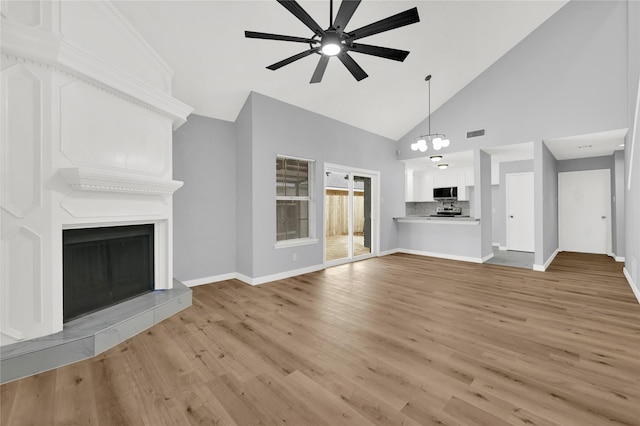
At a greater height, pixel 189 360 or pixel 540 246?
pixel 540 246

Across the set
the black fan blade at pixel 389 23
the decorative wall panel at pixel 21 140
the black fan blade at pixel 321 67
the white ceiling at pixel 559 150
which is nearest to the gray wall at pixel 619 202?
the white ceiling at pixel 559 150

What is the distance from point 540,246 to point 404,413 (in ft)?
17.3

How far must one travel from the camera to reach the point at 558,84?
494cm

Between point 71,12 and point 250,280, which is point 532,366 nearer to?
point 250,280

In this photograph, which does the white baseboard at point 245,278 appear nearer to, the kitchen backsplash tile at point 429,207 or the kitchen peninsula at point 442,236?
the kitchen peninsula at point 442,236

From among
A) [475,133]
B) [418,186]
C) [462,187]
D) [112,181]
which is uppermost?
[475,133]

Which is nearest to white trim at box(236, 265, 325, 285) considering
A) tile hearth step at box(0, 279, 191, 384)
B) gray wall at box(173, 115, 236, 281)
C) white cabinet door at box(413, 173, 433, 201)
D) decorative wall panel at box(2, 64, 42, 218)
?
gray wall at box(173, 115, 236, 281)

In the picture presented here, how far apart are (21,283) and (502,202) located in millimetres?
9477

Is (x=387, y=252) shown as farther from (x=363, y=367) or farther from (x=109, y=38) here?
(x=109, y=38)

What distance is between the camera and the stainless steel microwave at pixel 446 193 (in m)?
8.41

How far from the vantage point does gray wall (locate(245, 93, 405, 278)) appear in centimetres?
435

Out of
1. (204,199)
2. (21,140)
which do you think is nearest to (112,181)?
(21,140)

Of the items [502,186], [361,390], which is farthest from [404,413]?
[502,186]

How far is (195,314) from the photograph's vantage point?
10.3 feet
